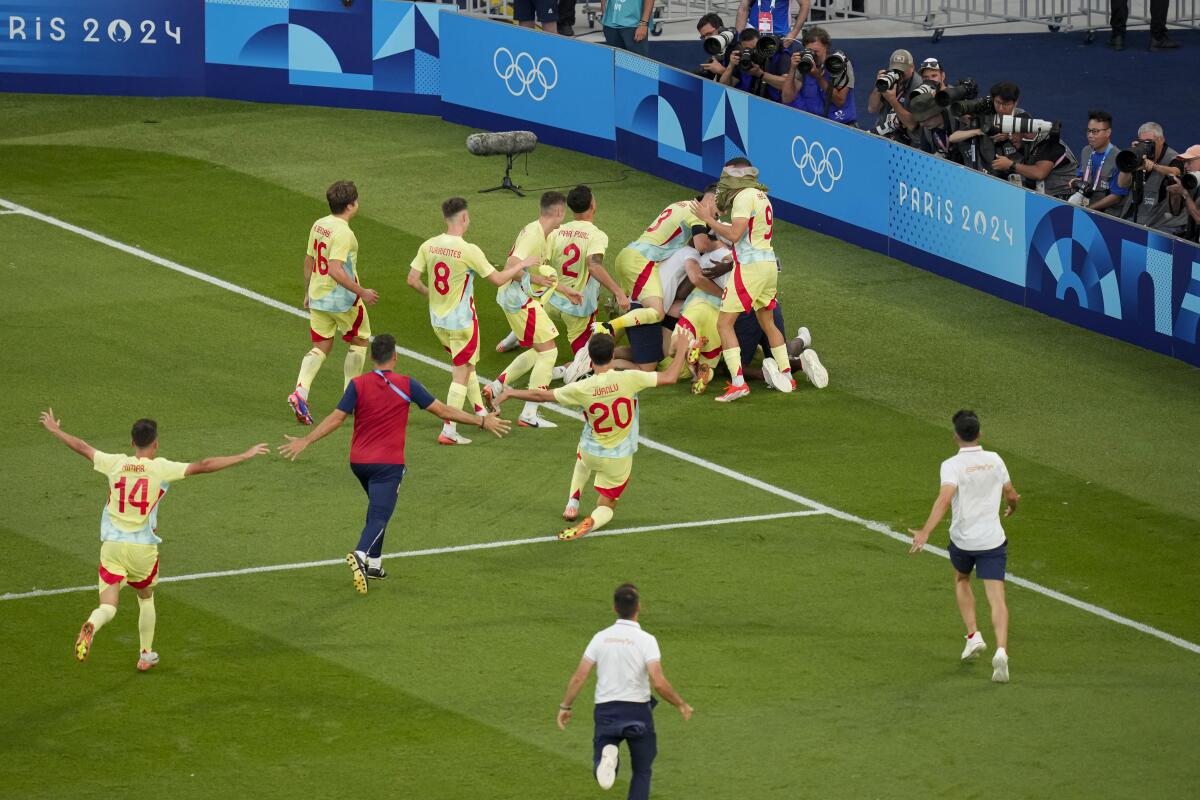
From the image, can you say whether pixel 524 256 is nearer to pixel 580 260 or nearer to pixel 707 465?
pixel 580 260

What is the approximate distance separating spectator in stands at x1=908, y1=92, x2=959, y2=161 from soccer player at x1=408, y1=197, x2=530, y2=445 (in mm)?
7383

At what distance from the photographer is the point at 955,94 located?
23953 millimetres

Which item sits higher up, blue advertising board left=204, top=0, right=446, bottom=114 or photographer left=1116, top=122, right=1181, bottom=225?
blue advertising board left=204, top=0, right=446, bottom=114

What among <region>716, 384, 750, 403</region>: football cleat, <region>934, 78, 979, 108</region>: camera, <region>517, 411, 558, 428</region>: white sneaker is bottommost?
<region>517, 411, 558, 428</region>: white sneaker

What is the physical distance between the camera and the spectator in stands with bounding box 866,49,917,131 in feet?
80.3

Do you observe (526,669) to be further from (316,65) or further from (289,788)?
(316,65)

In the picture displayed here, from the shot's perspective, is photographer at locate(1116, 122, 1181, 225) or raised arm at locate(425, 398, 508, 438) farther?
photographer at locate(1116, 122, 1181, 225)

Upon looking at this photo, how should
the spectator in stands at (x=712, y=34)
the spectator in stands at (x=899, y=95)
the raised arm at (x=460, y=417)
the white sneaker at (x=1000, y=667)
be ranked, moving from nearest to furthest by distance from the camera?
the white sneaker at (x=1000, y=667)
the raised arm at (x=460, y=417)
the spectator in stands at (x=899, y=95)
the spectator in stands at (x=712, y=34)

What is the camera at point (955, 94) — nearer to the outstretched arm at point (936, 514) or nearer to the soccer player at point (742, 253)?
the soccer player at point (742, 253)

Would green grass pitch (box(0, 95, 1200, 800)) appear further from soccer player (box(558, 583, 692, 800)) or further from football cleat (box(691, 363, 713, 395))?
soccer player (box(558, 583, 692, 800))

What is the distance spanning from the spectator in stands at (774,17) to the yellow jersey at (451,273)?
10.8m

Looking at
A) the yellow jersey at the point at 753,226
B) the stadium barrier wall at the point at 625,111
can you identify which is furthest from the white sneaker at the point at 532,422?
the stadium barrier wall at the point at 625,111

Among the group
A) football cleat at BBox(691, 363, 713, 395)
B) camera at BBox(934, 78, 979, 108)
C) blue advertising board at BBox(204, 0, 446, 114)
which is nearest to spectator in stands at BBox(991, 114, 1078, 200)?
camera at BBox(934, 78, 979, 108)

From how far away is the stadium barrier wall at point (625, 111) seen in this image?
21.7 m
